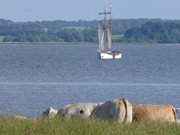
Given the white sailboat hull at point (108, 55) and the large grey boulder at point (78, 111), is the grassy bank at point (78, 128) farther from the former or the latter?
the white sailboat hull at point (108, 55)

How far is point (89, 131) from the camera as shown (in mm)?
14016

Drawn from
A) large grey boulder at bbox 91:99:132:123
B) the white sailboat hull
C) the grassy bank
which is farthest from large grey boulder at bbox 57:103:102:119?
the white sailboat hull

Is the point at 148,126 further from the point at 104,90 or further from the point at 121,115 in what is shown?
the point at 104,90

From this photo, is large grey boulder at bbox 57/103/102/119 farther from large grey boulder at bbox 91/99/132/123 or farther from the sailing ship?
the sailing ship

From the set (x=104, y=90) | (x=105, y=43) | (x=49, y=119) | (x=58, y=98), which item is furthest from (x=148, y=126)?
(x=105, y=43)

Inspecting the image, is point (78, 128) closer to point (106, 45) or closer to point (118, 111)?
point (118, 111)

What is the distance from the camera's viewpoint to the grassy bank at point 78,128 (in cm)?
1394

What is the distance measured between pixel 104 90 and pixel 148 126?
1379 inches

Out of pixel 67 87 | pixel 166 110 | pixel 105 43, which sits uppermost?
pixel 166 110

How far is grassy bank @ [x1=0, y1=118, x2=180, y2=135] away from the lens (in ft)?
45.7

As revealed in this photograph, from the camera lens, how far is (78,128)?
562 inches

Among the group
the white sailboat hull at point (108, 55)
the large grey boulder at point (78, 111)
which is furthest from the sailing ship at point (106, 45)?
the large grey boulder at point (78, 111)

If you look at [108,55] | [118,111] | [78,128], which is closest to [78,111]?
[118,111]

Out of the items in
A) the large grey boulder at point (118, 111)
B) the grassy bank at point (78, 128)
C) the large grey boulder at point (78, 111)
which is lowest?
the large grey boulder at point (78, 111)
